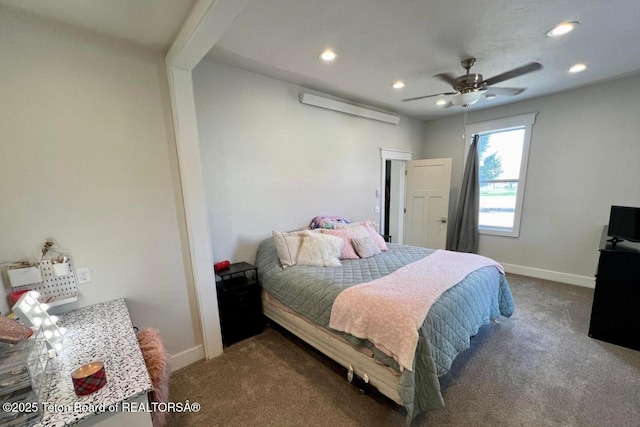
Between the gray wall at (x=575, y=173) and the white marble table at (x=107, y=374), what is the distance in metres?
4.94

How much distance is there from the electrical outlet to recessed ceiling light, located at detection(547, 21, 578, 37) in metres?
3.86

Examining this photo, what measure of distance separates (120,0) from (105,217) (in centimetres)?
133

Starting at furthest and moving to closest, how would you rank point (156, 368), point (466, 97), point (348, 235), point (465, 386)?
point (348, 235) → point (466, 97) → point (465, 386) → point (156, 368)

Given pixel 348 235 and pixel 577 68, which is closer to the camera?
pixel 577 68

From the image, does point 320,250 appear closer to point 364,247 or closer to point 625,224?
point 364,247

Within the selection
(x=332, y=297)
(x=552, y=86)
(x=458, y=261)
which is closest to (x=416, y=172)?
(x=552, y=86)

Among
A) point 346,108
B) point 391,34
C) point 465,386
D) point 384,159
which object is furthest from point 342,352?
point 384,159

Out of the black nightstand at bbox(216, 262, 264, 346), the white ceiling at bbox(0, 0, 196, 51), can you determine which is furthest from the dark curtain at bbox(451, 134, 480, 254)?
the white ceiling at bbox(0, 0, 196, 51)

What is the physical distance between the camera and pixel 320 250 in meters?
2.55

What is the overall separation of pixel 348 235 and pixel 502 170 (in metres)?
3.13

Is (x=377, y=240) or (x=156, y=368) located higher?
(x=377, y=240)

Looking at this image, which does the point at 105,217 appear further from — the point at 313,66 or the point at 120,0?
the point at 313,66

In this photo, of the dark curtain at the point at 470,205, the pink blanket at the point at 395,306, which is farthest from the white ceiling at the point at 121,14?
the dark curtain at the point at 470,205

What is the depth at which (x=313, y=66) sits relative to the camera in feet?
7.97
